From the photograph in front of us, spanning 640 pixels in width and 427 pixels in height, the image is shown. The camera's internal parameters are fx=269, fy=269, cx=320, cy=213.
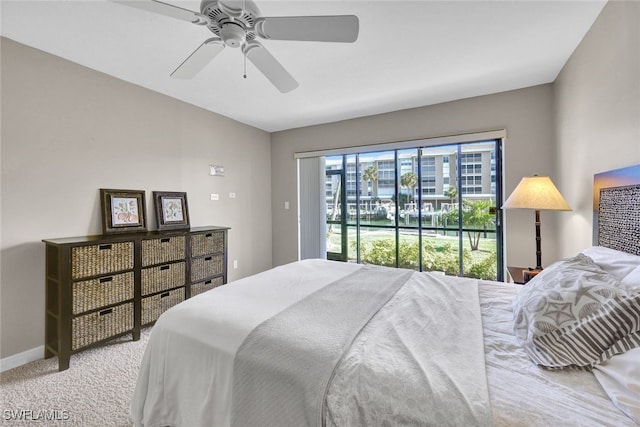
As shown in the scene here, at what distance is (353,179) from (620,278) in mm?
3423

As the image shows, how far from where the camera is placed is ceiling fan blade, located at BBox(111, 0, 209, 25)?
48.1 inches

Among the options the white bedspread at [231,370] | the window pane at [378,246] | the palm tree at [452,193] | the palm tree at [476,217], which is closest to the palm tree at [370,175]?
the window pane at [378,246]

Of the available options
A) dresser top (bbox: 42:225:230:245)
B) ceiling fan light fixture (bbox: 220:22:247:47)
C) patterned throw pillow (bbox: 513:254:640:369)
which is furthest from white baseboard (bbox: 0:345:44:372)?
patterned throw pillow (bbox: 513:254:640:369)

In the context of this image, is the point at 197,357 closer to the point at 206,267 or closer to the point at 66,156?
the point at 206,267

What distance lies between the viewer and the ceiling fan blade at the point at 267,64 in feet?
5.26

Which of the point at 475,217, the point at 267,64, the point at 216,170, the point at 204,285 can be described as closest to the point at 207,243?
the point at 204,285

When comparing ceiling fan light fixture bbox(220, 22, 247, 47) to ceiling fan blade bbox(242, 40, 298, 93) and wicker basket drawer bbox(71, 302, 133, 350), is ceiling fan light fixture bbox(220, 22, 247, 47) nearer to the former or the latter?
ceiling fan blade bbox(242, 40, 298, 93)

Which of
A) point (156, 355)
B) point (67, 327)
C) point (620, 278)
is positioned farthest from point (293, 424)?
point (67, 327)

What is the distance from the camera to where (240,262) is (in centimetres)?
415

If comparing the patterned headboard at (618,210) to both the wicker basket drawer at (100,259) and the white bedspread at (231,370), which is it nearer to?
the white bedspread at (231,370)

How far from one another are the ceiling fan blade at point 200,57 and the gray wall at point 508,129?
2580 millimetres

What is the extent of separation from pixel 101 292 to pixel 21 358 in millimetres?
755

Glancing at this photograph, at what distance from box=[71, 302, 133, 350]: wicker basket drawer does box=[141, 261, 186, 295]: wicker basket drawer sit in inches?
8.4

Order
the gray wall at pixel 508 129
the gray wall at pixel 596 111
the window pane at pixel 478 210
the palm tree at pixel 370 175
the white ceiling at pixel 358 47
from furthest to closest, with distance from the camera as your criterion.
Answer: the palm tree at pixel 370 175, the window pane at pixel 478 210, the gray wall at pixel 508 129, the white ceiling at pixel 358 47, the gray wall at pixel 596 111
